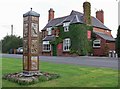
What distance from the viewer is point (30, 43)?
1109cm

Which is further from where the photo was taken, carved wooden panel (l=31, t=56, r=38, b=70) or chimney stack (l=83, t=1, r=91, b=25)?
chimney stack (l=83, t=1, r=91, b=25)

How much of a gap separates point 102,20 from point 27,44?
40415 millimetres

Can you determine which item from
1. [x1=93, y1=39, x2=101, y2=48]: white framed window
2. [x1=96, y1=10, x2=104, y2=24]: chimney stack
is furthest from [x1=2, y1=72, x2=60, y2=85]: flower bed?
[x1=96, y1=10, x2=104, y2=24]: chimney stack

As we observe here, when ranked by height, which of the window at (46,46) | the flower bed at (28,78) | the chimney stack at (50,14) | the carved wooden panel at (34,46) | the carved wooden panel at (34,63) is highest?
the chimney stack at (50,14)

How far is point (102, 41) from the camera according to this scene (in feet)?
129

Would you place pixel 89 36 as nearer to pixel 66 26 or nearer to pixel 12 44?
pixel 66 26

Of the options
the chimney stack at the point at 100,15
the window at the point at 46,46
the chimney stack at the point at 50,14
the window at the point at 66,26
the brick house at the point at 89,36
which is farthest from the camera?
the chimney stack at the point at 50,14

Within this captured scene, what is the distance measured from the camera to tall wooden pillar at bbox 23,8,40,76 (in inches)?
431

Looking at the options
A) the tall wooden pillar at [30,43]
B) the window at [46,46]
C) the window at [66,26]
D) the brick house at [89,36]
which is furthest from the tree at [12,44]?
the tall wooden pillar at [30,43]

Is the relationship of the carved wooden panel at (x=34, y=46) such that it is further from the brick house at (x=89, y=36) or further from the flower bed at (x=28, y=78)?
the brick house at (x=89, y=36)

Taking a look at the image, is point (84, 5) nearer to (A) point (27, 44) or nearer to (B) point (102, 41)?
(B) point (102, 41)

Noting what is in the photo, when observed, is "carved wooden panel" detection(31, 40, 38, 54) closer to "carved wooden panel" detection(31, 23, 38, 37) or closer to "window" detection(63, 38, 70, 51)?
"carved wooden panel" detection(31, 23, 38, 37)

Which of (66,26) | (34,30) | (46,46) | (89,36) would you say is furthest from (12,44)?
(34,30)

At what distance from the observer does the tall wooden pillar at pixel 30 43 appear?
10953mm
